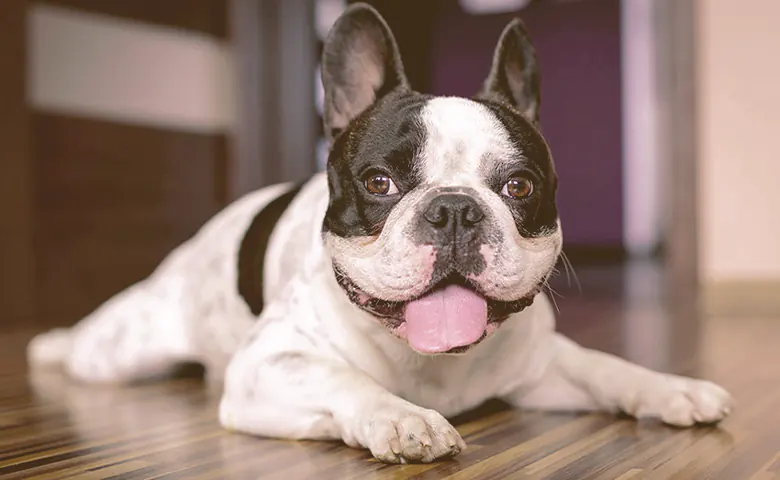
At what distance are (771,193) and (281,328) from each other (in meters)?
3.61

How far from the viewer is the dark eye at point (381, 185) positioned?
177 centimetres

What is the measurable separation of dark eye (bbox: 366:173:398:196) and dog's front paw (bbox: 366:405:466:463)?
40cm

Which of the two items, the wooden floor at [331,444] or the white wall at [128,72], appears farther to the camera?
the white wall at [128,72]

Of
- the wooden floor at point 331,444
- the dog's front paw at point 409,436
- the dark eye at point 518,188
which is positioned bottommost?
the wooden floor at point 331,444

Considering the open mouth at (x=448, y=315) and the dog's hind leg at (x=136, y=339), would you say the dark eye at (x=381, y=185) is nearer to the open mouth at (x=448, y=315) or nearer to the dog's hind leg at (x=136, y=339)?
the open mouth at (x=448, y=315)

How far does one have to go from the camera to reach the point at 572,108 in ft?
37.7

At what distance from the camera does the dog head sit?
5.38 ft

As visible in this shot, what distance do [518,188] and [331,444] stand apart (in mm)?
602

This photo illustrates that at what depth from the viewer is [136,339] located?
2.79m

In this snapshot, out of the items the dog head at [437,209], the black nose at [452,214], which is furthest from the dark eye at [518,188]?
the black nose at [452,214]

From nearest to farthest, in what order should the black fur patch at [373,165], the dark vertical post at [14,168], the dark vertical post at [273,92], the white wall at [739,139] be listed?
the black fur patch at [373,165] → the dark vertical post at [14,168] → the white wall at [739,139] → the dark vertical post at [273,92]

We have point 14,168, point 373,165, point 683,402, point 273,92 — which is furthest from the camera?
point 273,92

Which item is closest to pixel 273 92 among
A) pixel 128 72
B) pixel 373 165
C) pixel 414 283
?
pixel 128 72

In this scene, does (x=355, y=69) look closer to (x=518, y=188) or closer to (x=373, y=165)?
(x=373, y=165)
